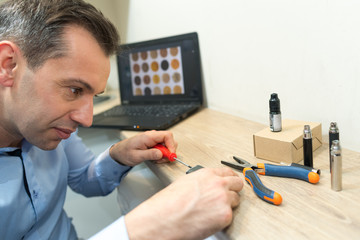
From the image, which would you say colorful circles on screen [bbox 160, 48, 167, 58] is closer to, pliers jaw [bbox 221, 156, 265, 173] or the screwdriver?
the screwdriver

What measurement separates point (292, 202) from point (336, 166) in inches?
3.5

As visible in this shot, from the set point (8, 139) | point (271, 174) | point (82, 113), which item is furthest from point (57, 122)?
point (271, 174)

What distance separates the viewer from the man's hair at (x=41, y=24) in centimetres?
56

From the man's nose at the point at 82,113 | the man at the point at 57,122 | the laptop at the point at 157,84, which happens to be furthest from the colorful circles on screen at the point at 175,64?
the man's nose at the point at 82,113

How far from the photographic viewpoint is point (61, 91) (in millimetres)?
567

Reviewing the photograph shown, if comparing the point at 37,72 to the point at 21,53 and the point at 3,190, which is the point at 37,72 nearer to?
the point at 21,53

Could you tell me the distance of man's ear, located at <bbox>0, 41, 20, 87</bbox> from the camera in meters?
0.55

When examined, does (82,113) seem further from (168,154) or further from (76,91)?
(168,154)

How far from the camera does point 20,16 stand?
578 mm

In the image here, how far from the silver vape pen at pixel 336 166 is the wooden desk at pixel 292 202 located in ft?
0.04

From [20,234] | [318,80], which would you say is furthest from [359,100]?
[20,234]

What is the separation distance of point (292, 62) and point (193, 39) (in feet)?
1.45

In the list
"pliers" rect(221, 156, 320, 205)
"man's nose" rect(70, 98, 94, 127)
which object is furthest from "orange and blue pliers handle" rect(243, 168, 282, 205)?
"man's nose" rect(70, 98, 94, 127)

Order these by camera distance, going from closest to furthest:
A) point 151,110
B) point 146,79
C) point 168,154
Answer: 1. point 168,154
2. point 151,110
3. point 146,79
